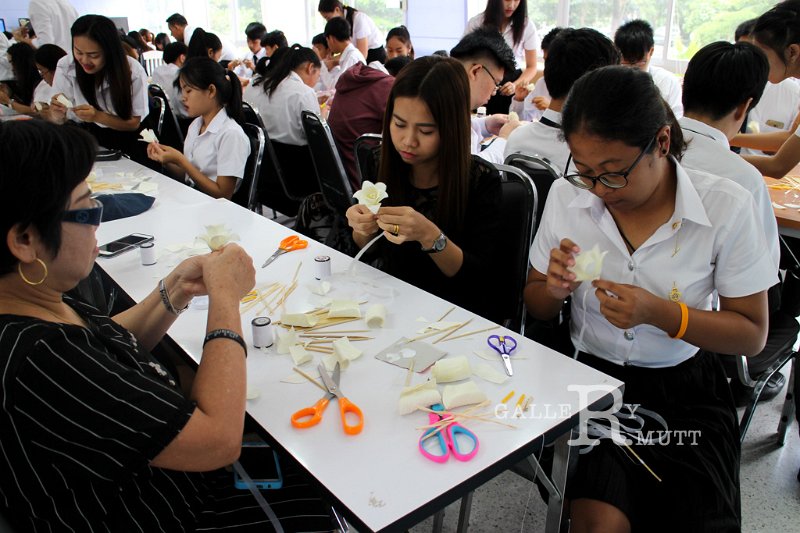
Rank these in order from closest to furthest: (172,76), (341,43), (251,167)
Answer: (251,167) → (172,76) → (341,43)

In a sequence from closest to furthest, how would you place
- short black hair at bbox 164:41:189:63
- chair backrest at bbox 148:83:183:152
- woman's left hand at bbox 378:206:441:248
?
woman's left hand at bbox 378:206:441:248, chair backrest at bbox 148:83:183:152, short black hair at bbox 164:41:189:63

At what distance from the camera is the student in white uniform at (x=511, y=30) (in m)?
5.08

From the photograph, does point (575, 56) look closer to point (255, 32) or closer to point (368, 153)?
point (368, 153)

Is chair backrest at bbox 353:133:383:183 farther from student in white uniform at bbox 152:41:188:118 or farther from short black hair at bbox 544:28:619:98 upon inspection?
student in white uniform at bbox 152:41:188:118

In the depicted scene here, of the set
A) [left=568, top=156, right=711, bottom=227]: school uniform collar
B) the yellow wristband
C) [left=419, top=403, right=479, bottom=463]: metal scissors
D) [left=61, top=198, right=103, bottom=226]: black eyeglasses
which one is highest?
[left=61, top=198, right=103, bottom=226]: black eyeglasses

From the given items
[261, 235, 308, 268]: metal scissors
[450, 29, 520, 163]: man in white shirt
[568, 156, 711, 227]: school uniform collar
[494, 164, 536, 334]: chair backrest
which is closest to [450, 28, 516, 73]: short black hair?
[450, 29, 520, 163]: man in white shirt

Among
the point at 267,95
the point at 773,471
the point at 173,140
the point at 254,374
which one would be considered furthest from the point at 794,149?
the point at 173,140

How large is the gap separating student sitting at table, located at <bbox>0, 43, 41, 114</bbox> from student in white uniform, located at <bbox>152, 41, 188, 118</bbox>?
3.39 ft

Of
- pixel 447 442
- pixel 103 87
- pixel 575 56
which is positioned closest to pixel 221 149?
pixel 103 87

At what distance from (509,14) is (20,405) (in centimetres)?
519

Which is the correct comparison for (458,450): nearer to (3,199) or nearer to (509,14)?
(3,199)

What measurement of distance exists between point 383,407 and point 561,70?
6.09ft

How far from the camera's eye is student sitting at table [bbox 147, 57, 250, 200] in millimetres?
2910

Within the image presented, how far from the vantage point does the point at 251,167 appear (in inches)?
120
